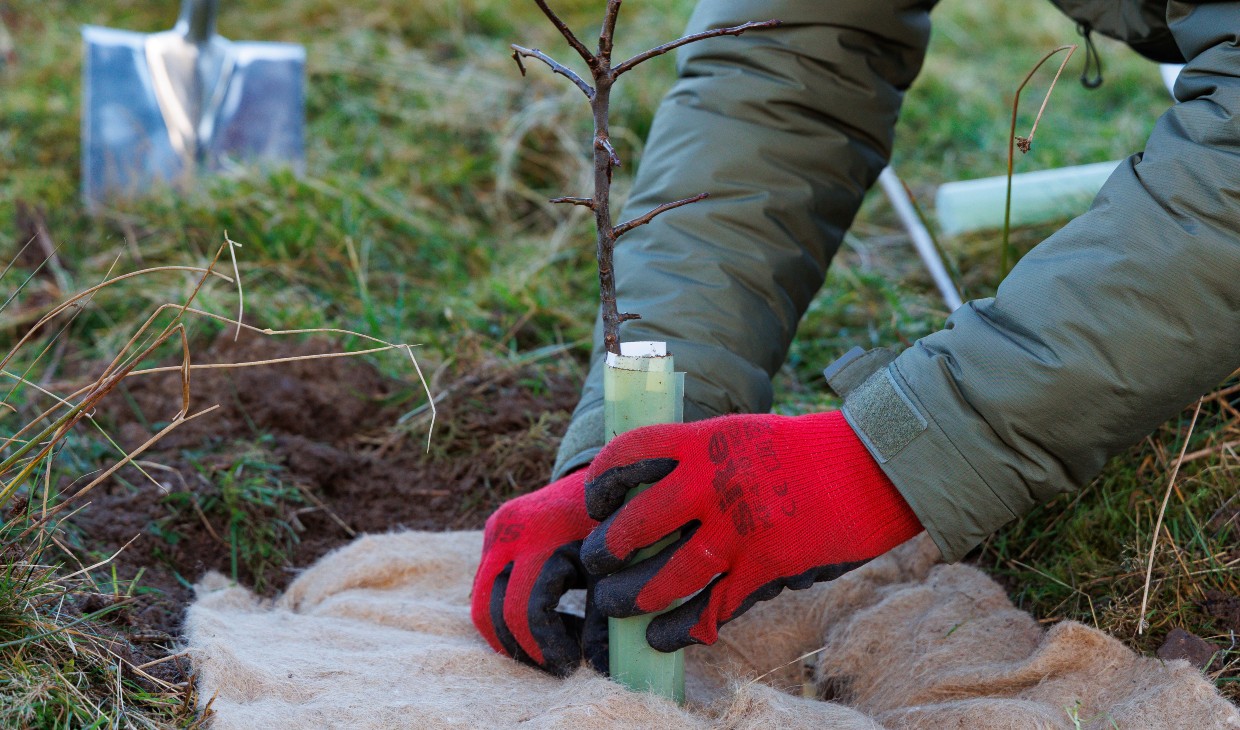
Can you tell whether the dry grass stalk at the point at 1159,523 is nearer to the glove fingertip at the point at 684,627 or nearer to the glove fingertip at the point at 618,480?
the glove fingertip at the point at 684,627

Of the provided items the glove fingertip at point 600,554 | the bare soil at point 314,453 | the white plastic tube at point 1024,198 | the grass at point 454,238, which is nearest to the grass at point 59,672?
the grass at point 454,238

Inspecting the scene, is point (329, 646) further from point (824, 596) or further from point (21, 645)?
point (824, 596)

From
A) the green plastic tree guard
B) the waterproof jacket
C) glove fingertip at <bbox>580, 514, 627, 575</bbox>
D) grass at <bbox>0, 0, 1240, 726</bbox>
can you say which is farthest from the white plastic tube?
glove fingertip at <bbox>580, 514, 627, 575</bbox>

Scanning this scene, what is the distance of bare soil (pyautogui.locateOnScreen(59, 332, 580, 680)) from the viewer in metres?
1.84

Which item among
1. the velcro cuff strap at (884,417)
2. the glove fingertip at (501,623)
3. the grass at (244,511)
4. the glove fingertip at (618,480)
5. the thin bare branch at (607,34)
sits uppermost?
the thin bare branch at (607,34)

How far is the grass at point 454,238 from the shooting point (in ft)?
5.26

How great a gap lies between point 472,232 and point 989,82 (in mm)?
2555

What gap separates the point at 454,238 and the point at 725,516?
6.54ft

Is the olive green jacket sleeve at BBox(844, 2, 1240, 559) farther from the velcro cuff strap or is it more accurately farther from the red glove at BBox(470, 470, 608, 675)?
the red glove at BBox(470, 470, 608, 675)

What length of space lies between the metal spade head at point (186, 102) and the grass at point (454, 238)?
7.5 inches

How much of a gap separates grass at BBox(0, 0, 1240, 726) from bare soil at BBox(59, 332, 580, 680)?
0.04 metres

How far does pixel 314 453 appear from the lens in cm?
210

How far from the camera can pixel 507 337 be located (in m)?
2.51

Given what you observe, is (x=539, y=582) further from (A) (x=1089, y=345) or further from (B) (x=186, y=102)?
(B) (x=186, y=102)
